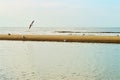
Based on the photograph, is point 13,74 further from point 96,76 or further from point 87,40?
point 87,40

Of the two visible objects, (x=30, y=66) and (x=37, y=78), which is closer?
(x=37, y=78)

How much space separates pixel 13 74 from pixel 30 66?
12.2ft

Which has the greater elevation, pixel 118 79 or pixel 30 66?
pixel 118 79

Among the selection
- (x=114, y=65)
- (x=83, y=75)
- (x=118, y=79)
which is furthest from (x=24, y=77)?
(x=114, y=65)

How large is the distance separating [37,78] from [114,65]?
258 inches

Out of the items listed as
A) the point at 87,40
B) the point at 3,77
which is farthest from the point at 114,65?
the point at 87,40

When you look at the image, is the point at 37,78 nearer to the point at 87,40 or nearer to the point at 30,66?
the point at 30,66

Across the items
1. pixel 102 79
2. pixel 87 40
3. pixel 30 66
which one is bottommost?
pixel 87 40

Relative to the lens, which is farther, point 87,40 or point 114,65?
point 87,40

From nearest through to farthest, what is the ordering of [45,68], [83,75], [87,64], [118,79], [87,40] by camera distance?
[118,79], [83,75], [45,68], [87,64], [87,40]

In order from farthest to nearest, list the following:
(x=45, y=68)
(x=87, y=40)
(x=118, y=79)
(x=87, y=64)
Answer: (x=87, y=40) < (x=87, y=64) < (x=45, y=68) < (x=118, y=79)

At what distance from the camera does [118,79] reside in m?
19.1

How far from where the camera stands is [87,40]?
4869 centimetres

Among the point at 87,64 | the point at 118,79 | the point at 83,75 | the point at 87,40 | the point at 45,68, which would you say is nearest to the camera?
the point at 118,79
